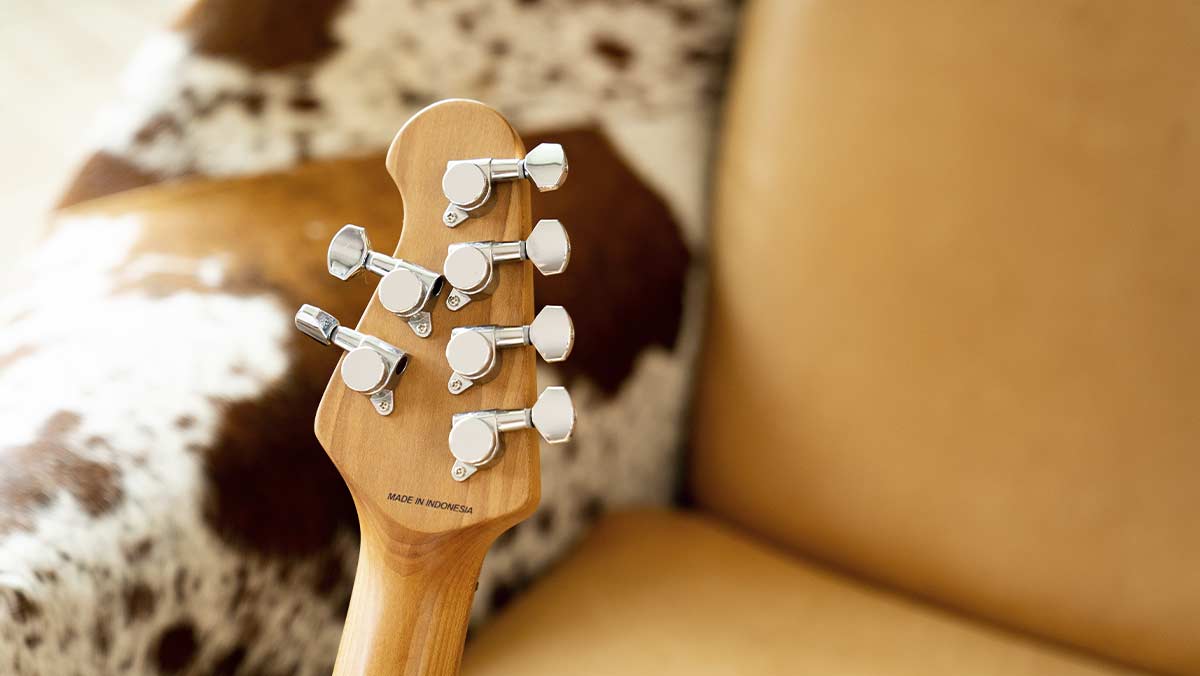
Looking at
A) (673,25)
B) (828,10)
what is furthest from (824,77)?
(673,25)

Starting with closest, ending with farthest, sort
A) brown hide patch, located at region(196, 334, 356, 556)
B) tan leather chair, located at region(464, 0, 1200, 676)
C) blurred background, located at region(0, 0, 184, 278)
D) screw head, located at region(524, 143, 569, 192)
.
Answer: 1. screw head, located at region(524, 143, 569, 192)
2. brown hide patch, located at region(196, 334, 356, 556)
3. tan leather chair, located at region(464, 0, 1200, 676)
4. blurred background, located at region(0, 0, 184, 278)

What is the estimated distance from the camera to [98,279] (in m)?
0.59

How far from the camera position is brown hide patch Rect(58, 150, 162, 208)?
2.23 ft

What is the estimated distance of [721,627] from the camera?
64 centimetres

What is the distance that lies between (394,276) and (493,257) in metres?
0.04

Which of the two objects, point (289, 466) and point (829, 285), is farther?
point (829, 285)

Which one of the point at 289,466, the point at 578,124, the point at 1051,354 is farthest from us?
the point at 578,124

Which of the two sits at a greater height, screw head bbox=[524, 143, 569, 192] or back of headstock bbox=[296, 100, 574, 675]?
screw head bbox=[524, 143, 569, 192]

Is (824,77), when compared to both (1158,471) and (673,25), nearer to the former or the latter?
(673,25)

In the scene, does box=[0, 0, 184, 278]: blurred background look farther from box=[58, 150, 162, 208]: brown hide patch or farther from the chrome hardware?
the chrome hardware

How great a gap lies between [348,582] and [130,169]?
327mm

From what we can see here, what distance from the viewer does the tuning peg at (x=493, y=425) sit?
0.40 m

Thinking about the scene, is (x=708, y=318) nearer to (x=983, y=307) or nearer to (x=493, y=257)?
(x=983, y=307)

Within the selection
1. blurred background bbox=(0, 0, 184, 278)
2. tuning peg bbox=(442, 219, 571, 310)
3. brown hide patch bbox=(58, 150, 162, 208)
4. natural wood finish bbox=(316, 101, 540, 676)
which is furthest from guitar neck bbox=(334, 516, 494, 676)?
blurred background bbox=(0, 0, 184, 278)
